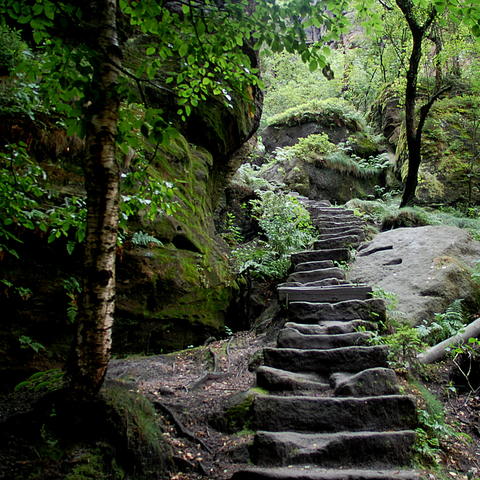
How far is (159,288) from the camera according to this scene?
20.5ft

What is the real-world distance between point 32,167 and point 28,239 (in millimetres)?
1779

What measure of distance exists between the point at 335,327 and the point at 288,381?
121cm

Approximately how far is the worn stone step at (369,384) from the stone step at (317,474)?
855 millimetres

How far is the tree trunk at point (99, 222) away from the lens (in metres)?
2.67

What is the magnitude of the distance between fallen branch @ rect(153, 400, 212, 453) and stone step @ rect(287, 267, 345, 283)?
3754 millimetres

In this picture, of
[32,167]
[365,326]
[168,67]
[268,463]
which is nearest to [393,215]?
[365,326]

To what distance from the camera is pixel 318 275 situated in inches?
269

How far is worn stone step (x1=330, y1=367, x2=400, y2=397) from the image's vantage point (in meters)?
3.76

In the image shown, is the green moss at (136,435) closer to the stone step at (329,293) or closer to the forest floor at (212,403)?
the forest floor at (212,403)

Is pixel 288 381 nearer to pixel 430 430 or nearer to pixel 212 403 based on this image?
pixel 212 403

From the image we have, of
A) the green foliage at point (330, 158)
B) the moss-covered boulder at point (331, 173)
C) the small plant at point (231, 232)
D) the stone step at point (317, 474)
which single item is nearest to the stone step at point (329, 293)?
the stone step at point (317, 474)

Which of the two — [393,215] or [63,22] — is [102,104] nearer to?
[63,22]

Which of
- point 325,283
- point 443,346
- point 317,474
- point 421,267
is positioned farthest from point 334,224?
point 317,474

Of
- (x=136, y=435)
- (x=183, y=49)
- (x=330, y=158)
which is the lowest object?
(x=136, y=435)
